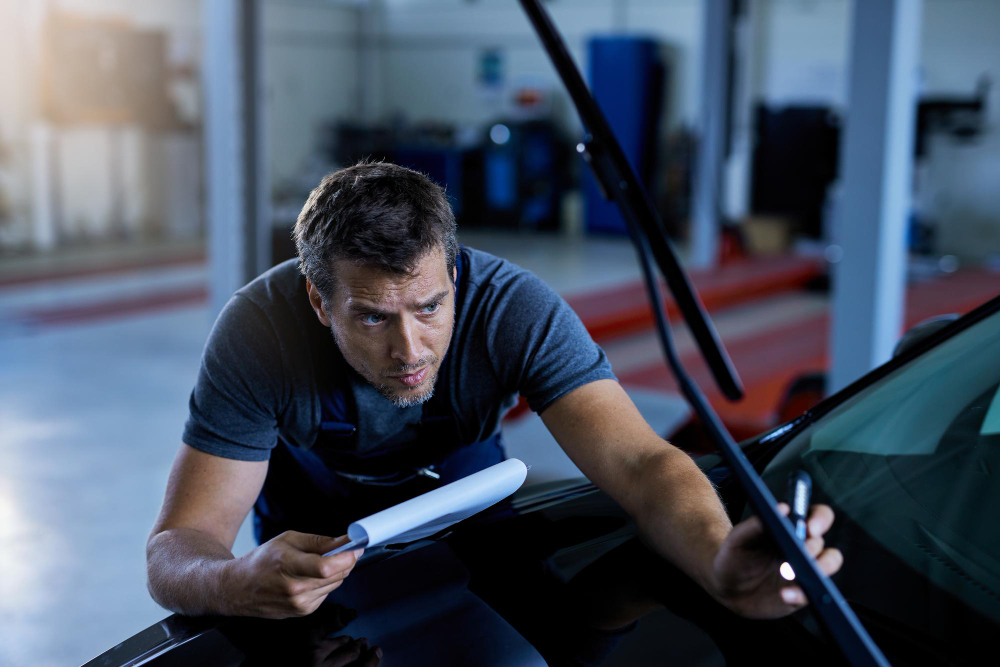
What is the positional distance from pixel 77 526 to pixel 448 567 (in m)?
2.37

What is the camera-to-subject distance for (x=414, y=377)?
150 centimetres

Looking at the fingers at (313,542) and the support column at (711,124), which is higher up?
the support column at (711,124)

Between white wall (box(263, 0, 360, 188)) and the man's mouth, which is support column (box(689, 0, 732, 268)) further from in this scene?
the man's mouth

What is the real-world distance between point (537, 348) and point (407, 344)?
0.26 meters

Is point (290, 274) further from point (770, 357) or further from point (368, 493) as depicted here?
point (770, 357)

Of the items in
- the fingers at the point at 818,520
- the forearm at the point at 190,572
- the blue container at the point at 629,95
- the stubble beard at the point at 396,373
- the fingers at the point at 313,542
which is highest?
the blue container at the point at 629,95

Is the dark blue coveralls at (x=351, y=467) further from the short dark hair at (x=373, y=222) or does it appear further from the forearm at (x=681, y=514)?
the forearm at (x=681, y=514)

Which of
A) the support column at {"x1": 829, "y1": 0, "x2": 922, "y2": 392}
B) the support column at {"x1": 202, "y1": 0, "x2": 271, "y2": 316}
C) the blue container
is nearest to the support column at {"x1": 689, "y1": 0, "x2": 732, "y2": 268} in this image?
the blue container

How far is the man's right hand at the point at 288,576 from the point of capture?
4.00 feet

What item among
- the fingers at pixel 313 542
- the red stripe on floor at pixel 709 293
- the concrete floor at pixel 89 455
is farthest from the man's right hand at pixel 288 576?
the red stripe on floor at pixel 709 293

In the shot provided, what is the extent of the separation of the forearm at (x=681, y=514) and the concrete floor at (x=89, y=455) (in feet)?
5.61

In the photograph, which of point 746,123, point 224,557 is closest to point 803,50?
point 746,123

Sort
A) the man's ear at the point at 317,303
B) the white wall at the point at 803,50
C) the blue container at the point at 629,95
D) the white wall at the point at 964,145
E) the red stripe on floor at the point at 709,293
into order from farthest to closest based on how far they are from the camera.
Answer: the blue container at the point at 629,95 < the white wall at the point at 803,50 < the white wall at the point at 964,145 < the red stripe on floor at the point at 709,293 < the man's ear at the point at 317,303

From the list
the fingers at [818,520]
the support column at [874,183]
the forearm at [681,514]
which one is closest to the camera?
the fingers at [818,520]
